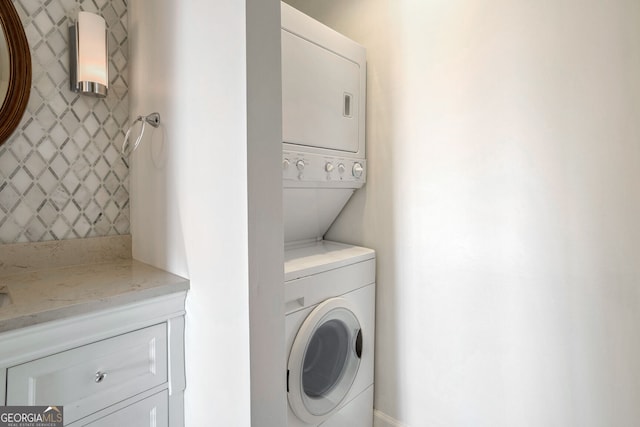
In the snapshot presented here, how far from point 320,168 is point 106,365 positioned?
3.75ft

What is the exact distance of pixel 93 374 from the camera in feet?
3.08

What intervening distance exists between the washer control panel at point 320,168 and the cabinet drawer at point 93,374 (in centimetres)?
82

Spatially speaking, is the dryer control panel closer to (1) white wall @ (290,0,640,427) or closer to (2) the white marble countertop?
(1) white wall @ (290,0,640,427)

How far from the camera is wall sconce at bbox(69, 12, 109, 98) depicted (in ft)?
4.14

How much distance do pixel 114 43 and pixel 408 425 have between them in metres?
2.40

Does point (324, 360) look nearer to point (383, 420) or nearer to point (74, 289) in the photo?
point (383, 420)

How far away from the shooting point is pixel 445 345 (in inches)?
63.7

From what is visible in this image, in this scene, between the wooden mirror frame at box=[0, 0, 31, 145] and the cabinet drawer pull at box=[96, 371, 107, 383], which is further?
the wooden mirror frame at box=[0, 0, 31, 145]

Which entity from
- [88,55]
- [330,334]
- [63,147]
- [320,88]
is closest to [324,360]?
[330,334]

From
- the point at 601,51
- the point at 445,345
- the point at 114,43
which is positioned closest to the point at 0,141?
the point at 114,43

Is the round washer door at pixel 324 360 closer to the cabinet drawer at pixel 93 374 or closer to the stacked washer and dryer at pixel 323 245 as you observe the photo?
the stacked washer and dryer at pixel 323 245

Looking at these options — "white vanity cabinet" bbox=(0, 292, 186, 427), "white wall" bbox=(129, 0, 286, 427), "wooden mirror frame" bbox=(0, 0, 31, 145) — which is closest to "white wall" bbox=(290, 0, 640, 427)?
"white wall" bbox=(129, 0, 286, 427)

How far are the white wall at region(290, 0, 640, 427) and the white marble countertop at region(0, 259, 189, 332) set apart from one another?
1.18 metres

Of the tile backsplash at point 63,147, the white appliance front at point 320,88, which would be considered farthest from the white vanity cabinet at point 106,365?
the white appliance front at point 320,88
